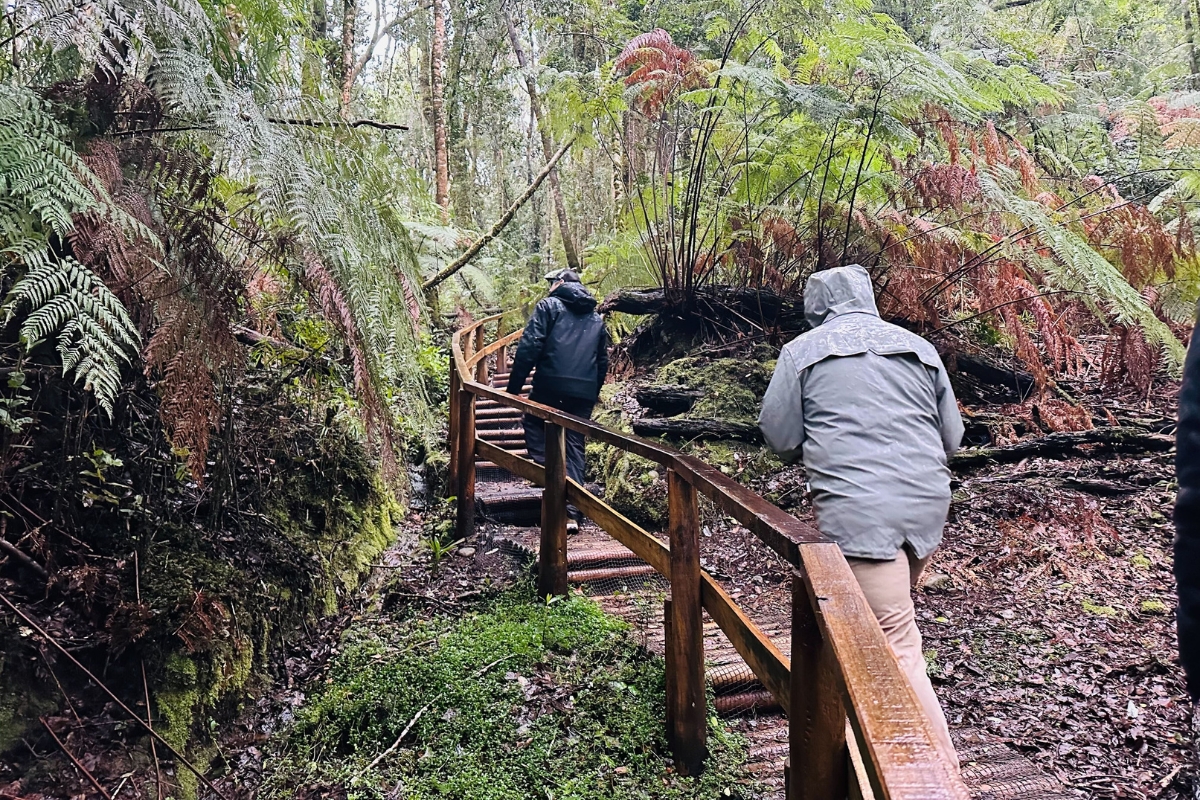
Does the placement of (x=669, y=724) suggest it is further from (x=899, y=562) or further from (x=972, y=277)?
(x=972, y=277)

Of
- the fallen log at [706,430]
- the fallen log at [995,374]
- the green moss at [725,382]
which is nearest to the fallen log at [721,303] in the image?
the green moss at [725,382]

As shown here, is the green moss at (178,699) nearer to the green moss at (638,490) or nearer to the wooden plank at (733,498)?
the wooden plank at (733,498)

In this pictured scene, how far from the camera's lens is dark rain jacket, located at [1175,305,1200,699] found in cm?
113

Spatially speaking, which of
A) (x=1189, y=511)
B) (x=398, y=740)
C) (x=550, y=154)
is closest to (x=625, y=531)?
(x=398, y=740)

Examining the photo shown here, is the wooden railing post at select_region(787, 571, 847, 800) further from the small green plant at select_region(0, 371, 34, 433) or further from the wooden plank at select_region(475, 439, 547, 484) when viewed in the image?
the wooden plank at select_region(475, 439, 547, 484)

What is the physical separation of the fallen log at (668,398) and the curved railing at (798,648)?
2.68 m

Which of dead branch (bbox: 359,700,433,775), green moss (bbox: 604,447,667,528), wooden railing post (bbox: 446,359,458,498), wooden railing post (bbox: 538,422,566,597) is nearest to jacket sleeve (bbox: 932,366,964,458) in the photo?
wooden railing post (bbox: 538,422,566,597)

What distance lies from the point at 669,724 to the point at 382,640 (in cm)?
187

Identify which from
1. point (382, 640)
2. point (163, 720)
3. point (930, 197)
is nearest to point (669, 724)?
point (382, 640)

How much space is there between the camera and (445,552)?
561cm

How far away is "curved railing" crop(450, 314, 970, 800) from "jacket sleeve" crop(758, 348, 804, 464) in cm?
29

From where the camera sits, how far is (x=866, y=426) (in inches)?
108

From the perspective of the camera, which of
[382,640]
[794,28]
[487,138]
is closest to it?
[382,640]

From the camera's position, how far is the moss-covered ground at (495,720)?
319 cm
